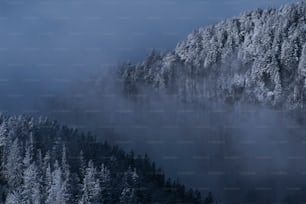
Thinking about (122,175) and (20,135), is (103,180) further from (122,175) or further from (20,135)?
(20,135)

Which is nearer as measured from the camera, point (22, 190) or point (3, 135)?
point (22, 190)

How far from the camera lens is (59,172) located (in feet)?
411

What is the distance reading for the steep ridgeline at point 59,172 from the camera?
122500mm

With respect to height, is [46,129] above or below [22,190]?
→ above

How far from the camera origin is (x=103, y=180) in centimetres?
13150

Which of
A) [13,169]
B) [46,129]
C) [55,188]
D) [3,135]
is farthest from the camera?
[46,129]

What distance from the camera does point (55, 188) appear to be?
120 m

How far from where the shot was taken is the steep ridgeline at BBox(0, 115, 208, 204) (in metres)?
122

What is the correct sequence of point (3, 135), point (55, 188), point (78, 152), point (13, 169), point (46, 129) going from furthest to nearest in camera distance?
1. point (46, 129)
2. point (78, 152)
3. point (3, 135)
4. point (13, 169)
5. point (55, 188)

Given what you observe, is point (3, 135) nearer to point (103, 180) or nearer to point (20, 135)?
point (20, 135)

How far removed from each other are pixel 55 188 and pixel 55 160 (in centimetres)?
1707

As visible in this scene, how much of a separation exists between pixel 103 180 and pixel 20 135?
23.3 meters

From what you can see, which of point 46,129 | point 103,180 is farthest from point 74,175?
point 46,129

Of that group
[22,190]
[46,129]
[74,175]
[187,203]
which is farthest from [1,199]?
[187,203]
